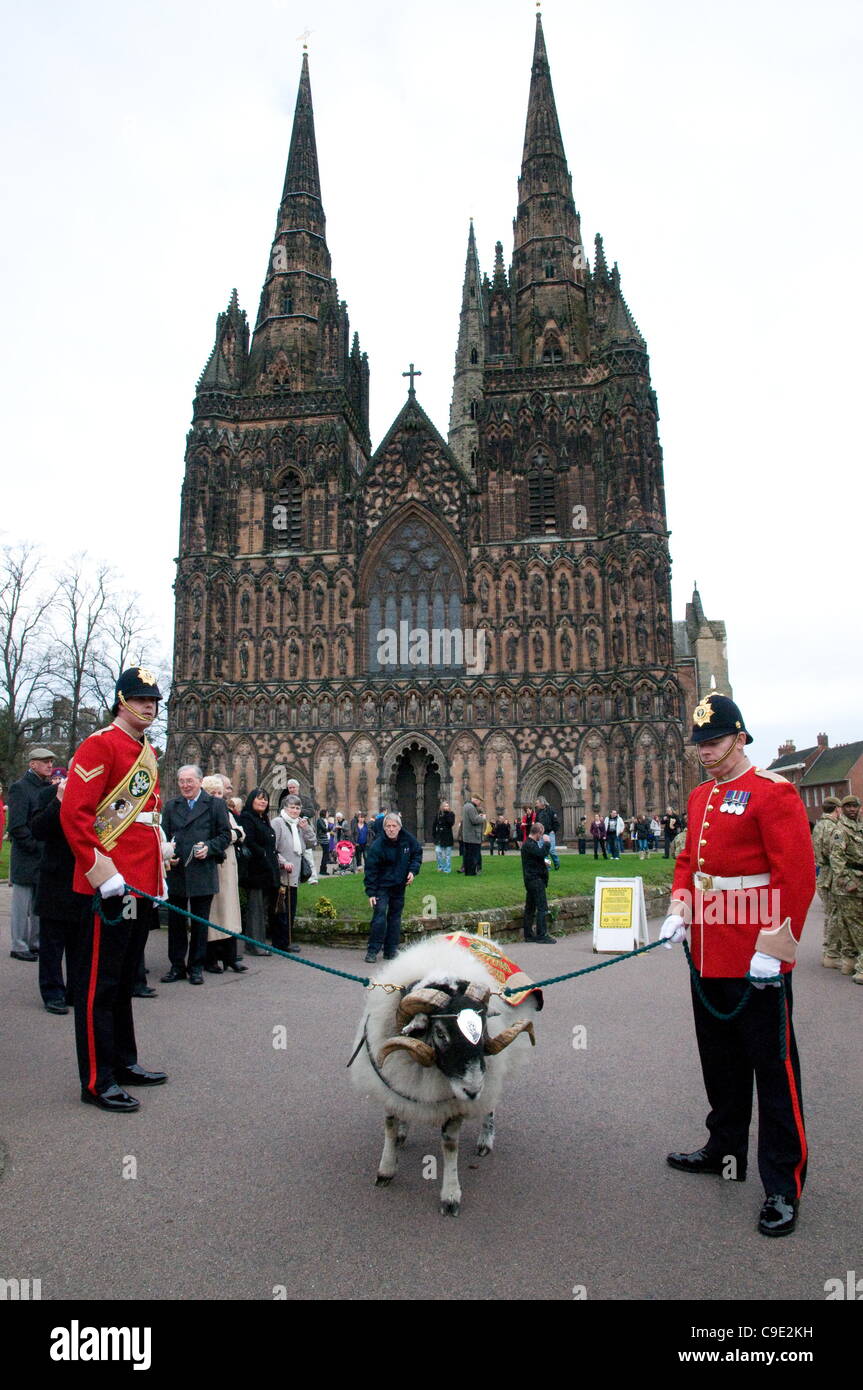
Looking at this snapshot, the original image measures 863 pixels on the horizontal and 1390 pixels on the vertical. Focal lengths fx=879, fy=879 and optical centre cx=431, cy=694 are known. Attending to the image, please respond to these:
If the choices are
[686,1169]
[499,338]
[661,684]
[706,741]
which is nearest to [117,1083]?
[686,1169]

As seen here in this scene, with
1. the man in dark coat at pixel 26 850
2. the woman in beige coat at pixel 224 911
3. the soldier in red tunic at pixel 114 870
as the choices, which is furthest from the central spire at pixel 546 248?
the soldier in red tunic at pixel 114 870

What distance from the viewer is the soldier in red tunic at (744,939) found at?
4031mm

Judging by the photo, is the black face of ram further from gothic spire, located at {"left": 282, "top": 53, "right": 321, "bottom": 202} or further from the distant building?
the distant building

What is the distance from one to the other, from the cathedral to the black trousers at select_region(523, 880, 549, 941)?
2275 centimetres

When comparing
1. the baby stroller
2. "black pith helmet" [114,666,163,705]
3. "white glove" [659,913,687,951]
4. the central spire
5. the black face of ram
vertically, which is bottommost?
the baby stroller

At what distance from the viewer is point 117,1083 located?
566cm

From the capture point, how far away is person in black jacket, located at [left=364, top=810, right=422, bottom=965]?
10758mm

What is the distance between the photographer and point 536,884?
13.3 metres

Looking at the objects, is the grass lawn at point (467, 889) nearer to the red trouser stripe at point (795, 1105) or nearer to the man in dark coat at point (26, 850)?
the man in dark coat at point (26, 850)

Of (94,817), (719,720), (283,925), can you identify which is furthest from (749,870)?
(283,925)

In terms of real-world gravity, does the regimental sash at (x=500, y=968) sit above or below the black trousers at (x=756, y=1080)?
above

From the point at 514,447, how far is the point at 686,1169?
38.0 m

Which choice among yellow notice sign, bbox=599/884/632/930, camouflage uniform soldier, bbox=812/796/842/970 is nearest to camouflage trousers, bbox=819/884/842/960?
camouflage uniform soldier, bbox=812/796/842/970

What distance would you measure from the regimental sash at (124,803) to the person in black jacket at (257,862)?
5.20 meters
